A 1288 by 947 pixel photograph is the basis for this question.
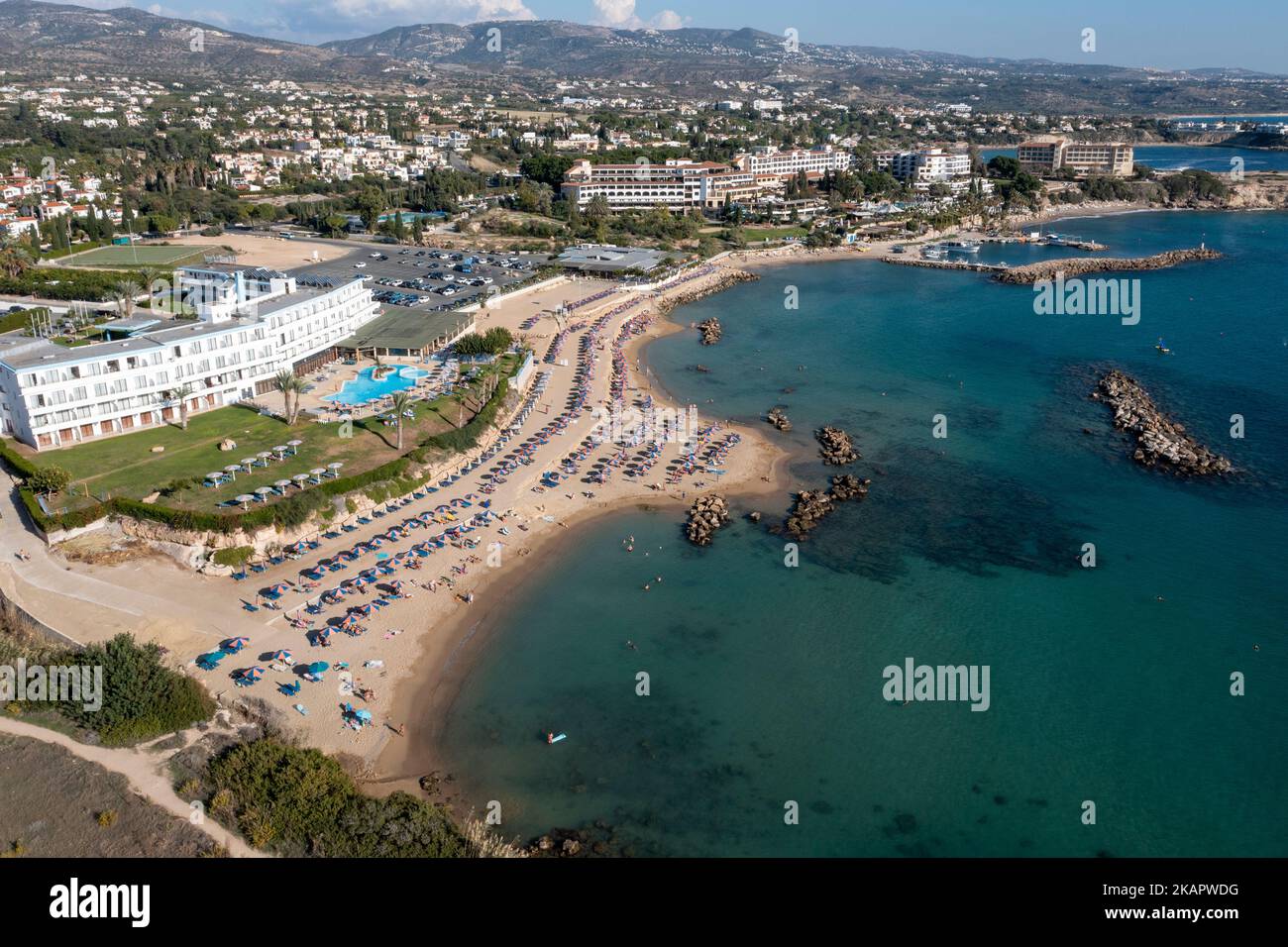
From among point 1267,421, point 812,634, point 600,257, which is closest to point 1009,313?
point 1267,421

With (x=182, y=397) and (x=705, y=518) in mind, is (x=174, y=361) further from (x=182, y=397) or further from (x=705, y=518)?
(x=705, y=518)

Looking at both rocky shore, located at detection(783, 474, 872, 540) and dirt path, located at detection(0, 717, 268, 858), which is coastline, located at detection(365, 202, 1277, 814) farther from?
dirt path, located at detection(0, 717, 268, 858)

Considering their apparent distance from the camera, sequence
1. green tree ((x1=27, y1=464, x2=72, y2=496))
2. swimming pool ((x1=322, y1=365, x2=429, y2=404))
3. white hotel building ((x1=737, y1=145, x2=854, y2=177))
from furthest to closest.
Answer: white hotel building ((x1=737, y1=145, x2=854, y2=177)) < swimming pool ((x1=322, y1=365, x2=429, y2=404)) < green tree ((x1=27, y1=464, x2=72, y2=496))

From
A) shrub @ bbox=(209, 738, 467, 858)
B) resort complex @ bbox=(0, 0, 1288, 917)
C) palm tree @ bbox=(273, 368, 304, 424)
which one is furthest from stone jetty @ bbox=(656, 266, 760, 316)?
shrub @ bbox=(209, 738, 467, 858)

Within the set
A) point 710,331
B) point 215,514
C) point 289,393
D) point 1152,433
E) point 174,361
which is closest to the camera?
point 215,514

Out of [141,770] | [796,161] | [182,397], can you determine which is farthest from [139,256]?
[796,161]

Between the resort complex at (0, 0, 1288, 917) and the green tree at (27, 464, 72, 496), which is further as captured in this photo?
the green tree at (27, 464, 72, 496)
